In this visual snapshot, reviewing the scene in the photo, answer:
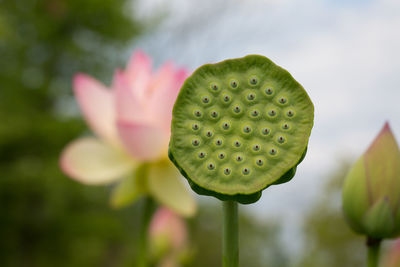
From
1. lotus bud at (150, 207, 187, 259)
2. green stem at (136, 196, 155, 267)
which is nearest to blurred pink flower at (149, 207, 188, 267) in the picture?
lotus bud at (150, 207, 187, 259)

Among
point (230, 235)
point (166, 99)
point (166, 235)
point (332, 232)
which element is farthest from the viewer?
point (332, 232)

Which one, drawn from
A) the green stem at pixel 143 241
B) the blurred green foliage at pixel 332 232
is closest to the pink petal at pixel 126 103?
the green stem at pixel 143 241

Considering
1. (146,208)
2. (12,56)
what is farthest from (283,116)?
(12,56)

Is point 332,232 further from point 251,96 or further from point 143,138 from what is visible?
point 251,96

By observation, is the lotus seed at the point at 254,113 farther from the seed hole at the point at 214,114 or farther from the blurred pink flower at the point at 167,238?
the blurred pink flower at the point at 167,238

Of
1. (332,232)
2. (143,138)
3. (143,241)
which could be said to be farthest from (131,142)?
(332,232)

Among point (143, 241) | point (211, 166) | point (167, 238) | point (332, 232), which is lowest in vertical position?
point (332, 232)

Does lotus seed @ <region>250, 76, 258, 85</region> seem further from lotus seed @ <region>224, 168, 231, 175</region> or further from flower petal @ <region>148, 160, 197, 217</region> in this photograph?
flower petal @ <region>148, 160, 197, 217</region>
